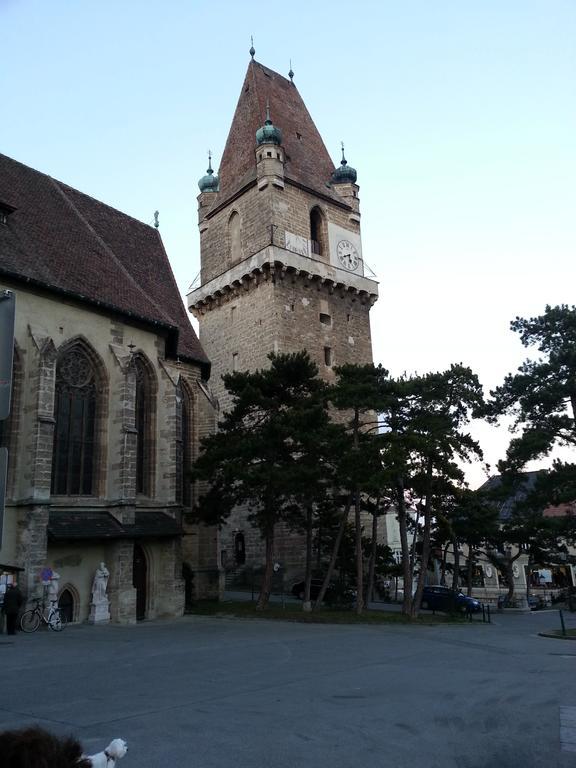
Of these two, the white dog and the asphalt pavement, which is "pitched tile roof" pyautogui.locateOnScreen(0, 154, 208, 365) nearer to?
the asphalt pavement

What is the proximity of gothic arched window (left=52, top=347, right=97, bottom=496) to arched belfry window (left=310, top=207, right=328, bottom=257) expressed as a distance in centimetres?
2116

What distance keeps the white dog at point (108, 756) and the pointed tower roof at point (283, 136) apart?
39.0 m

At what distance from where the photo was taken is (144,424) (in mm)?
23969

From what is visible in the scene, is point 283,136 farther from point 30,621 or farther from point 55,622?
point 30,621

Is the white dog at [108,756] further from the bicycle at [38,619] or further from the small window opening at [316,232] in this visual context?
the small window opening at [316,232]

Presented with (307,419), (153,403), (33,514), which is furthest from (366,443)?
(33,514)

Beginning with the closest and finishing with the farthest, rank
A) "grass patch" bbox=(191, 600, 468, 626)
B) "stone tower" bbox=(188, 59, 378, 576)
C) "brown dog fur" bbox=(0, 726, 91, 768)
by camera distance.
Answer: "brown dog fur" bbox=(0, 726, 91, 768), "grass patch" bbox=(191, 600, 468, 626), "stone tower" bbox=(188, 59, 378, 576)

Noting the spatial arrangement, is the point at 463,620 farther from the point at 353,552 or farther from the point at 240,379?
the point at 240,379

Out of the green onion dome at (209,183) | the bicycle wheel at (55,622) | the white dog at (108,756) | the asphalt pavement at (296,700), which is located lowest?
the asphalt pavement at (296,700)

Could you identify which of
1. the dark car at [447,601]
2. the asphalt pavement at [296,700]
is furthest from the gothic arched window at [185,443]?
the dark car at [447,601]

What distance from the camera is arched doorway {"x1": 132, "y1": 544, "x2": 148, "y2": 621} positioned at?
2211 centimetres

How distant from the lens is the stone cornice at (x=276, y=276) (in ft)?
120

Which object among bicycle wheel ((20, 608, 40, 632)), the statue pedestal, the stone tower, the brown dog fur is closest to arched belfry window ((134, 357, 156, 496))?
the statue pedestal

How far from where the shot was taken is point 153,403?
79.2ft
